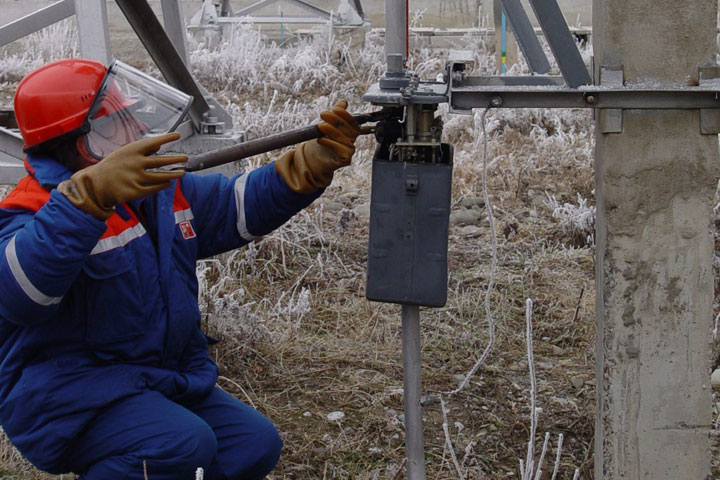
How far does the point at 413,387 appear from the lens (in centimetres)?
255

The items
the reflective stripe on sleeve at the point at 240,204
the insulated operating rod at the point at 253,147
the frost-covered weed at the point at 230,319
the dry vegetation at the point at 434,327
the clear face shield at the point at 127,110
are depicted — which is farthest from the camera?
the frost-covered weed at the point at 230,319

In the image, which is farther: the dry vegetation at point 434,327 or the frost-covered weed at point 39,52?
the frost-covered weed at point 39,52

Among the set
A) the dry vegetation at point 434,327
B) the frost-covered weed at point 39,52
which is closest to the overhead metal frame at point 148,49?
the dry vegetation at point 434,327

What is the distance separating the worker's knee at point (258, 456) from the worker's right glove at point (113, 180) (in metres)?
0.87

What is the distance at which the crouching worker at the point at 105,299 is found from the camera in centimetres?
244

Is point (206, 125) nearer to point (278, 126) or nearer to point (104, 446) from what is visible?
point (278, 126)

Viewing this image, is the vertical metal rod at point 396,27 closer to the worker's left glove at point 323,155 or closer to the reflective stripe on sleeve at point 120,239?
the worker's left glove at point 323,155

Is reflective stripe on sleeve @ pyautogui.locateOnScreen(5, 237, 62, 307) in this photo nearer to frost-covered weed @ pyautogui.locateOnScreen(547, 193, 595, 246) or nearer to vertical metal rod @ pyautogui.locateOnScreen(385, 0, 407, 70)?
vertical metal rod @ pyautogui.locateOnScreen(385, 0, 407, 70)

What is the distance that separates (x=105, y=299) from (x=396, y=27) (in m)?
1.07

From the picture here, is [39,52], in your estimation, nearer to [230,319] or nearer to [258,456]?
[230,319]

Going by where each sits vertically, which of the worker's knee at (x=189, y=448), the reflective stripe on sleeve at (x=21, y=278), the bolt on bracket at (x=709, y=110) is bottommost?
the worker's knee at (x=189, y=448)

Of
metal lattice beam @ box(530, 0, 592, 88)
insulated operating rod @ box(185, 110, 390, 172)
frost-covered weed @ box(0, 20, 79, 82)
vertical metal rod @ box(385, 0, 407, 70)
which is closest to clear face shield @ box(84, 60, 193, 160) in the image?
insulated operating rod @ box(185, 110, 390, 172)

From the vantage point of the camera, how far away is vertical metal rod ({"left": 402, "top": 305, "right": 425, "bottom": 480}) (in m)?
2.50

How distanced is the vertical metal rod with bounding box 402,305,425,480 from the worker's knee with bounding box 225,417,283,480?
47cm
